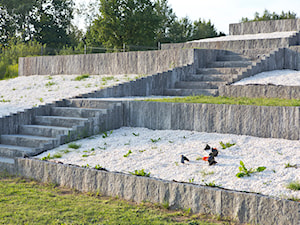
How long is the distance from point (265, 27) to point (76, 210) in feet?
47.9

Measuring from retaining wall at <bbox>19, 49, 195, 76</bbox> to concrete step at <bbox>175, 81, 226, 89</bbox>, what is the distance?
1.13 m

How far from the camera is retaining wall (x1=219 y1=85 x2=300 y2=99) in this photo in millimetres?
8125

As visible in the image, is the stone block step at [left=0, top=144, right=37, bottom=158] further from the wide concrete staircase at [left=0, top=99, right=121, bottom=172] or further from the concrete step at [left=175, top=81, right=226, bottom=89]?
the concrete step at [left=175, top=81, right=226, bottom=89]

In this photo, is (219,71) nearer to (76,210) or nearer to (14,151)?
(14,151)

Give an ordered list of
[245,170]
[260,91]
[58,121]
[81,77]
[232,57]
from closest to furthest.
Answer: [245,170] < [58,121] < [260,91] < [232,57] < [81,77]

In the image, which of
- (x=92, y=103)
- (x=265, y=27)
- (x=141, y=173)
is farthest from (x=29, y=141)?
(x=265, y=27)

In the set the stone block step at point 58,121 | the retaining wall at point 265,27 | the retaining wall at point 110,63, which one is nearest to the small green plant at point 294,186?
the stone block step at point 58,121

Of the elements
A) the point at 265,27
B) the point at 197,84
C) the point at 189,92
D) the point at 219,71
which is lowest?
the point at 189,92

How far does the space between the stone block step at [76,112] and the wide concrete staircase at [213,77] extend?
2.71m

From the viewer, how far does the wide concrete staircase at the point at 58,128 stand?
692 centimetres

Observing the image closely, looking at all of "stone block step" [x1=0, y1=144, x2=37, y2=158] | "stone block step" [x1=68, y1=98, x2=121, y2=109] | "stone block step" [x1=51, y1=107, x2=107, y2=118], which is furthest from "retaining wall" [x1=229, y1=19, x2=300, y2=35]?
"stone block step" [x1=0, y1=144, x2=37, y2=158]

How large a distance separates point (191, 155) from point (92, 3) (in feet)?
154

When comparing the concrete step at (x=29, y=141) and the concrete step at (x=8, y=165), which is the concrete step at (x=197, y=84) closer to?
the concrete step at (x=29, y=141)

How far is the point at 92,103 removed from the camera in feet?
27.4
